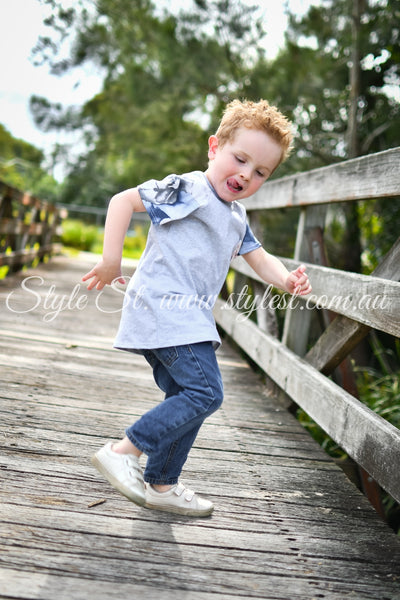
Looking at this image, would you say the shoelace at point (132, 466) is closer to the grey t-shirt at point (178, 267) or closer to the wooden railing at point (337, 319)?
the grey t-shirt at point (178, 267)

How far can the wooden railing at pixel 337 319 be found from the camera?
203 centimetres

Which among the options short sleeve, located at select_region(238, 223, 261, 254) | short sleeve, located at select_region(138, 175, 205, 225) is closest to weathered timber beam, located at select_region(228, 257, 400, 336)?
short sleeve, located at select_region(238, 223, 261, 254)

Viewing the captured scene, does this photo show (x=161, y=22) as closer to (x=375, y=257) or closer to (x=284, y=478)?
(x=375, y=257)

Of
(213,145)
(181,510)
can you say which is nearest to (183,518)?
(181,510)

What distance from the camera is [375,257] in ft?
18.8

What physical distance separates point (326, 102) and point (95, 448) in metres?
5.73

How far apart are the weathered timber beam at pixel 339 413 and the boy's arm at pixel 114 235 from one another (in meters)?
0.99

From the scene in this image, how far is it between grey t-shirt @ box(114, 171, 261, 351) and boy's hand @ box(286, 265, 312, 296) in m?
0.25

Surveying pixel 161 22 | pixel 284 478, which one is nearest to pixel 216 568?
pixel 284 478

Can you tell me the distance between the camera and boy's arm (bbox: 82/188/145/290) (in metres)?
1.89

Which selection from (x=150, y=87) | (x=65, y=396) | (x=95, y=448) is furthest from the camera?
(x=150, y=87)

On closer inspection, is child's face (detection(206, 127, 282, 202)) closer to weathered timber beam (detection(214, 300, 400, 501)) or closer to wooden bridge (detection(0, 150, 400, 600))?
wooden bridge (detection(0, 150, 400, 600))

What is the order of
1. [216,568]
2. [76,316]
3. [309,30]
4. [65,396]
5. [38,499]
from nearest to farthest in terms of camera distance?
[216,568] → [38,499] → [65,396] → [76,316] → [309,30]

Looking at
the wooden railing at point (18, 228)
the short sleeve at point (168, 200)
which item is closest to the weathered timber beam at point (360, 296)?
the short sleeve at point (168, 200)
